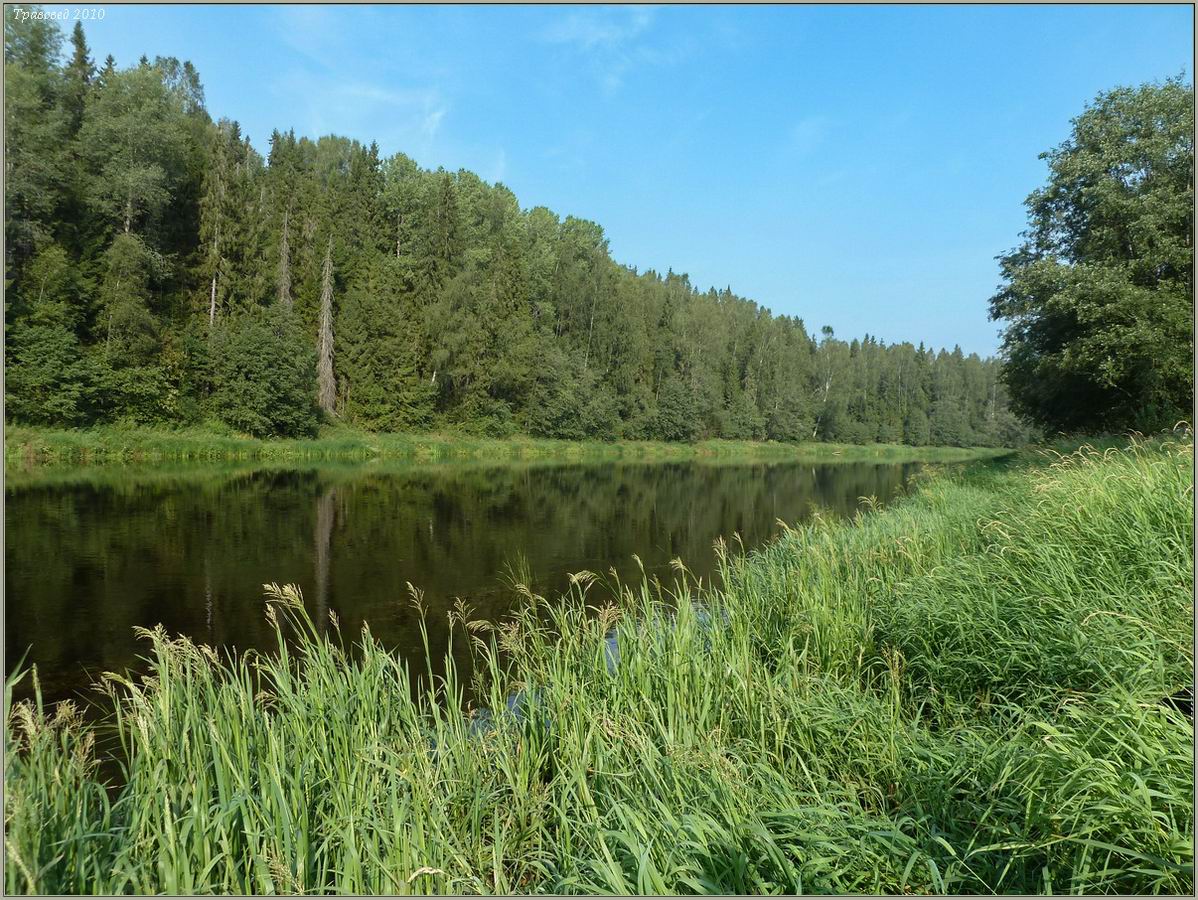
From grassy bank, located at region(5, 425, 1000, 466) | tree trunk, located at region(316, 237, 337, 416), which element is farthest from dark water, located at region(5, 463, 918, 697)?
tree trunk, located at region(316, 237, 337, 416)

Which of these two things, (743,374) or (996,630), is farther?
(743,374)

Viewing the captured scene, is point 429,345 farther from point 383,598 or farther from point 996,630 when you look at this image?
point 996,630

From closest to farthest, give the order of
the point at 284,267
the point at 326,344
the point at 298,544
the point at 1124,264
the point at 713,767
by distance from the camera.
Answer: the point at 713,767
the point at 298,544
the point at 1124,264
the point at 284,267
the point at 326,344

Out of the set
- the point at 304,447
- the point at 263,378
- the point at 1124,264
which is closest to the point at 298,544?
the point at 1124,264

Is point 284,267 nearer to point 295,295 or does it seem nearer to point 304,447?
point 295,295

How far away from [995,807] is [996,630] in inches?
91.5

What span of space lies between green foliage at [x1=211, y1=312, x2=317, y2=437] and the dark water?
31.9ft

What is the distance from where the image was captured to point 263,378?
1631 inches

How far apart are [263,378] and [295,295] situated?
13.8 meters

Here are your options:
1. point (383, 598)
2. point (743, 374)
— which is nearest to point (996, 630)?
point (383, 598)

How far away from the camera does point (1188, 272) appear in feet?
59.0

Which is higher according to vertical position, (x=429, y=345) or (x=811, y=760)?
(x=429, y=345)

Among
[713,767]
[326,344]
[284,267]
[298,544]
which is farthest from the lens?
[326,344]

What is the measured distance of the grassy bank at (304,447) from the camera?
3069 cm
